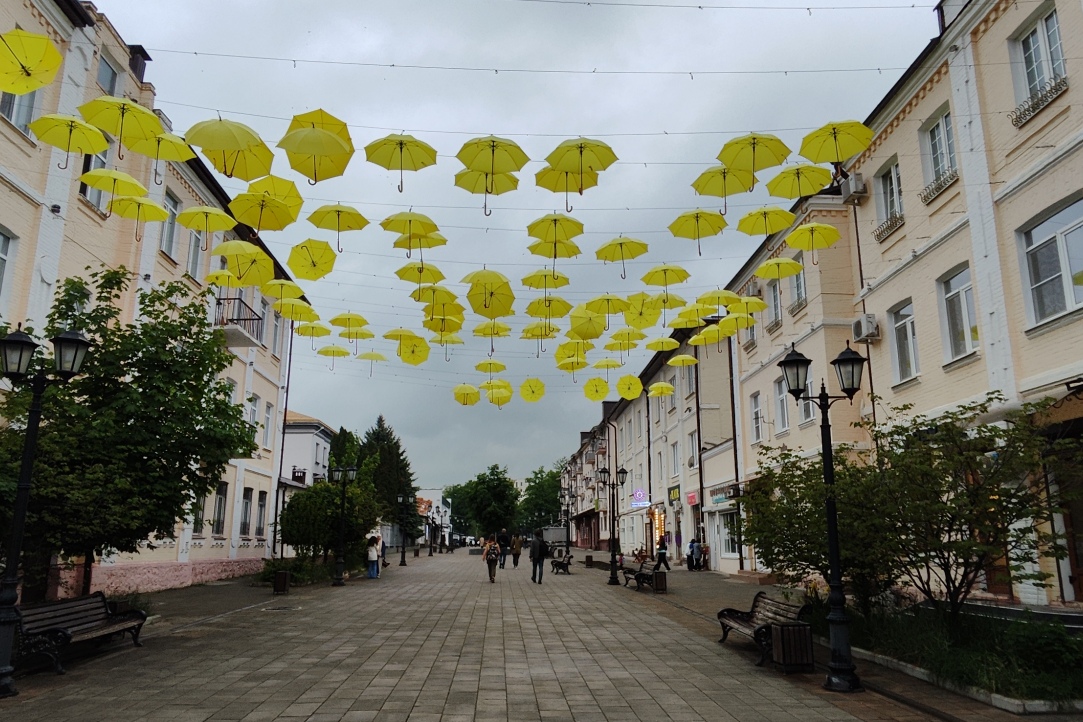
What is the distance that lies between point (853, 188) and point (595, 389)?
8143 millimetres

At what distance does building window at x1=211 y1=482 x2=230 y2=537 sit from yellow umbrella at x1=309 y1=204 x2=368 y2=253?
48.7 feet

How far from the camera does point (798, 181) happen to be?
12148mm

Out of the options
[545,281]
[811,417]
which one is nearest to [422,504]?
[811,417]

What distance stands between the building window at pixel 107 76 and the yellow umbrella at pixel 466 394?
1053 centimetres

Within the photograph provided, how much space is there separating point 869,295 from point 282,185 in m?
13.9

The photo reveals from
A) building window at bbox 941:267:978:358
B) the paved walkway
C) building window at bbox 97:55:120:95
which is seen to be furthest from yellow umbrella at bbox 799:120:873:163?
building window at bbox 97:55:120:95

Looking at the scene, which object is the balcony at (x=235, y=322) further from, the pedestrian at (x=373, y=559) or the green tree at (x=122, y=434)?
the green tree at (x=122, y=434)

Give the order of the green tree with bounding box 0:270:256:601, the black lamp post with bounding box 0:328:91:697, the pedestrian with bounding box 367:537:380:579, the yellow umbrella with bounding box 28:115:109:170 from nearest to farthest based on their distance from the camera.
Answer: the black lamp post with bounding box 0:328:91:697
the yellow umbrella with bounding box 28:115:109:170
the green tree with bounding box 0:270:256:601
the pedestrian with bounding box 367:537:380:579

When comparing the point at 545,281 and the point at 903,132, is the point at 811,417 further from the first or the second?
the point at 545,281

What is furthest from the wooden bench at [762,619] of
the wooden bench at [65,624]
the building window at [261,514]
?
the building window at [261,514]

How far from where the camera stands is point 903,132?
1639 cm

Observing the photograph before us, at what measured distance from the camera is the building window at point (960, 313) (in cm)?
→ 1405

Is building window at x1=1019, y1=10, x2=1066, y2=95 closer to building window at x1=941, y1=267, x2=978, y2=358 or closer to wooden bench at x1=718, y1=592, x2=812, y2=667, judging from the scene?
building window at x1=941, y1=267, x2=978, y2=358

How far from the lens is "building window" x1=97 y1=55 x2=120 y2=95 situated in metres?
17.0
